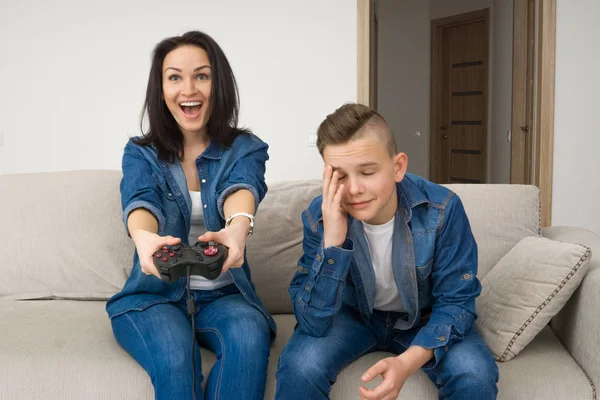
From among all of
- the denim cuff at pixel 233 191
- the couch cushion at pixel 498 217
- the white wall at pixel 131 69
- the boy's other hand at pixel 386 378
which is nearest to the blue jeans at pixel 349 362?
the boy's other hand at pixel 386 378

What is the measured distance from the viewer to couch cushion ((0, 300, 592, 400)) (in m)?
1.53

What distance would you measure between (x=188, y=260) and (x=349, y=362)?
48 centimetres

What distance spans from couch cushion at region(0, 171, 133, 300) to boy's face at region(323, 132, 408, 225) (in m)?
0.85

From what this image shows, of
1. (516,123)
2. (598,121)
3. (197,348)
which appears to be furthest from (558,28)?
(197,348)

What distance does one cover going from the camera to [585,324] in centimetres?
162

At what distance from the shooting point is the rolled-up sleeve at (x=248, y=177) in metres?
1.70

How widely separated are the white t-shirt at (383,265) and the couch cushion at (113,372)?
0.42ft

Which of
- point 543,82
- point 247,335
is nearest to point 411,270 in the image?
point 247,335

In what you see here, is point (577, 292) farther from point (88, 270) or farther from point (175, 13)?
point (175, 13)

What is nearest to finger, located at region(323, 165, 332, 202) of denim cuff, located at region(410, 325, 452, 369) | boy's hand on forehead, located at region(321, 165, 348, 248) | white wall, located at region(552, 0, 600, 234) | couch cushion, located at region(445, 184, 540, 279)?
boy's hand on forehead, located at region(321, 165, 348, 248)

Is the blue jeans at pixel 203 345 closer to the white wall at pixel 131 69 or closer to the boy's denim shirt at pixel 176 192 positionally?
the boy's denim shirt at pixel 176 192

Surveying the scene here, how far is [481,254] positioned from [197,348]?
90 cm

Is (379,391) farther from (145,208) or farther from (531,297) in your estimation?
(145,208)

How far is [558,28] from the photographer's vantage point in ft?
14.2
